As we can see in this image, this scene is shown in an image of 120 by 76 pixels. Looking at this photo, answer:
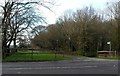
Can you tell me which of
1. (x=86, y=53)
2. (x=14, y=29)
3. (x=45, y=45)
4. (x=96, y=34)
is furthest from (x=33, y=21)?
(x=45, y=45)

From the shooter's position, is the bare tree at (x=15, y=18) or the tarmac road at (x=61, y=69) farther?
the bare tree at (x=15, y=18)

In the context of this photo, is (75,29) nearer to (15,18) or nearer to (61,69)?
(15,18)

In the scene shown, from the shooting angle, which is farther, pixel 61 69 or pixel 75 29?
pixel 75 29

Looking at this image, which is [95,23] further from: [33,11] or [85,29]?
[33,11]

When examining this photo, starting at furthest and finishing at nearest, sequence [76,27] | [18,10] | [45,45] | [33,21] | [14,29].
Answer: [45,45], [76,27], [14,29], [33,21], [18,10]

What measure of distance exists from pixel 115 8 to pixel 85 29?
7.12 metres

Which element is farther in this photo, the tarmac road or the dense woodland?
the dense woodland

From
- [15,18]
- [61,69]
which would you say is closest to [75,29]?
[15,18]

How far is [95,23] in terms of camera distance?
5228cm

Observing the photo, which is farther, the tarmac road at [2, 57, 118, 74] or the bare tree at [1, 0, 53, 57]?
the bare tree at [1, 0, 53, 57]

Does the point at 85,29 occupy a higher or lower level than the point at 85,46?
higher

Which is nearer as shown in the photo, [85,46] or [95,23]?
[85,46]

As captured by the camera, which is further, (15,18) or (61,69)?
(15,18)

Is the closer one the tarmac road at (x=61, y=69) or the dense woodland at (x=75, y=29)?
the tarmac road at (x=61, y=69)
